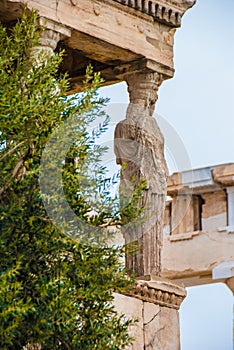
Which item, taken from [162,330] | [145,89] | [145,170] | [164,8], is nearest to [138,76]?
[145,89]

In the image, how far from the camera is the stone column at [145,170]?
663 inches

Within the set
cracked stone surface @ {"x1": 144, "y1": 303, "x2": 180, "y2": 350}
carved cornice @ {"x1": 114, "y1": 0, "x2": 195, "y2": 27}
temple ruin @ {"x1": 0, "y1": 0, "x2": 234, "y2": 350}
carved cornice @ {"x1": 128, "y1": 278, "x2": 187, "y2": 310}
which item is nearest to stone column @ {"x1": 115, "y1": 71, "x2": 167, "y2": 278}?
temple ruin @ {"x1": 0, "y1": 0, "x2": 234, "y2": 350}

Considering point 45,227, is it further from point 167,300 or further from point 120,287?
point 167,300

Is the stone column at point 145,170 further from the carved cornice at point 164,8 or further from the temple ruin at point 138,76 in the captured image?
the carved cornice at point 164,8

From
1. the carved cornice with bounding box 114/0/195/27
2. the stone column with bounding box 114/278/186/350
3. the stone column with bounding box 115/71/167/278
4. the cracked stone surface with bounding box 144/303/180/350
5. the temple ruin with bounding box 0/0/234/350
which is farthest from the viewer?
the carved cornice with bounding box 114/0/195/27

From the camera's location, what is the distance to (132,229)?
16.7 meters

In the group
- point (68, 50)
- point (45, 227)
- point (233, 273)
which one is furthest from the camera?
point (233, 273)

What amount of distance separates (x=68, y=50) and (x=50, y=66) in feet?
9.88

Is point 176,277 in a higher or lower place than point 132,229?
higher

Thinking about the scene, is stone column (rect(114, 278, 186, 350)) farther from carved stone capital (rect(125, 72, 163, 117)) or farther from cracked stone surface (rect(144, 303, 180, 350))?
carved stone capital (rect(125, 72, 163, 117))

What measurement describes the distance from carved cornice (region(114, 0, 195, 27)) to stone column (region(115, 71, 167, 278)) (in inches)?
33.4

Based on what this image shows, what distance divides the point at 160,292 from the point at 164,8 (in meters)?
2.77

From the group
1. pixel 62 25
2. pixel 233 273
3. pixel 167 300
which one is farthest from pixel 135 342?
pixel 233 273

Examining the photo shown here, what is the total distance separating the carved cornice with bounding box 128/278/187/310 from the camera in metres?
16.3
